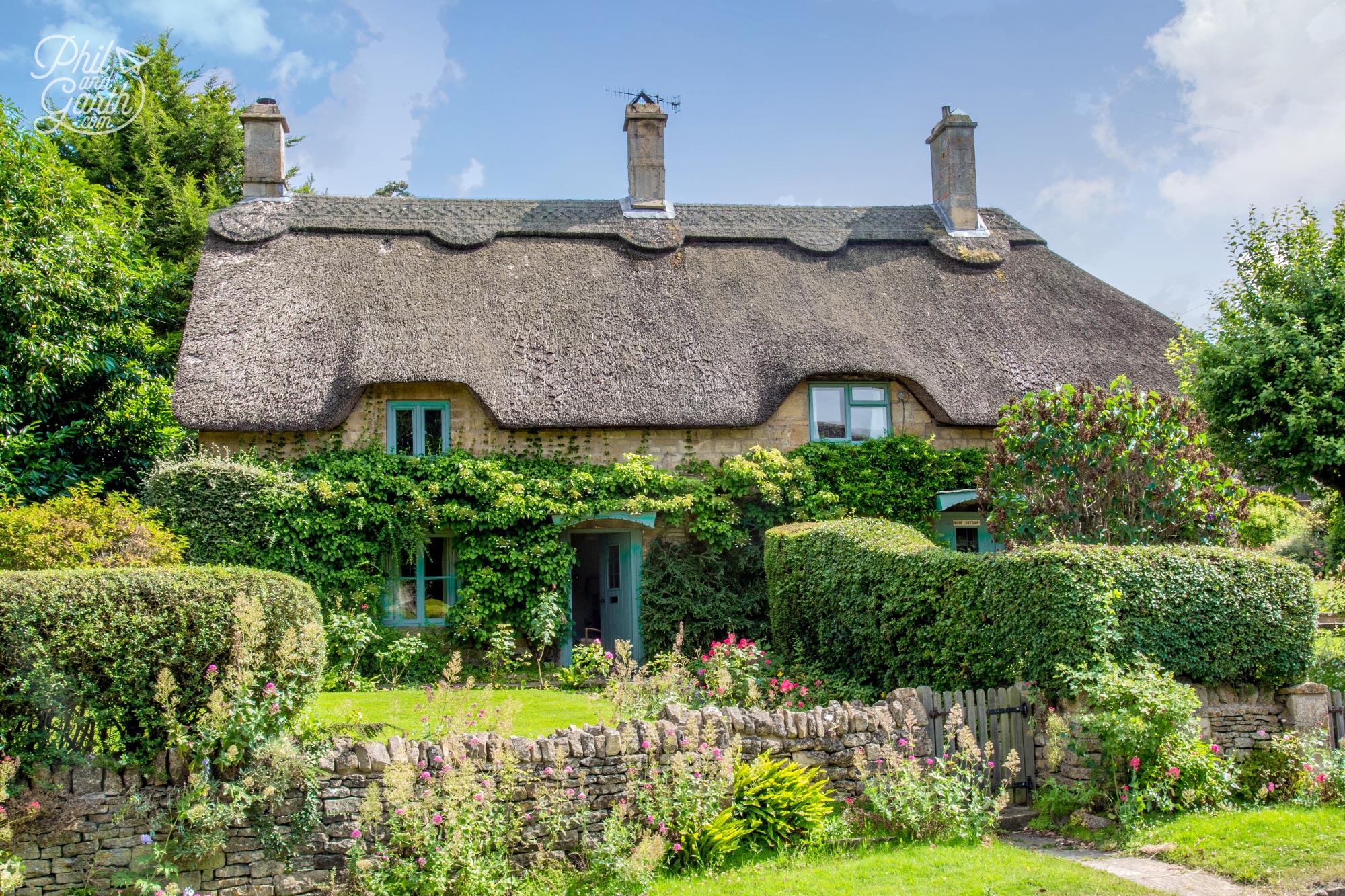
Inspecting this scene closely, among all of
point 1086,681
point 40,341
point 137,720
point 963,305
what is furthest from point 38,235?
point 1086,681

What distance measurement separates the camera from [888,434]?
1384cm

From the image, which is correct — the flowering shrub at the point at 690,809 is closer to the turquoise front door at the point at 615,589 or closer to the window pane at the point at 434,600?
the turquoise front door at the point at 615,589

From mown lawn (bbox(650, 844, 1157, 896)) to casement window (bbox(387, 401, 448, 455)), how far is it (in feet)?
26.7

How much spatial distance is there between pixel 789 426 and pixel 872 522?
11.7ft

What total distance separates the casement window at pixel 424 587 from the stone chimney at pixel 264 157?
6.73 metres

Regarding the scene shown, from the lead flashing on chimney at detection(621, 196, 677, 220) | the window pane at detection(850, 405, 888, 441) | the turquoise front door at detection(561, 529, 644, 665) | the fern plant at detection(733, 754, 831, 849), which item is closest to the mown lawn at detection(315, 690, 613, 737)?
the fern plant at detection(733, 754, 831, 849)

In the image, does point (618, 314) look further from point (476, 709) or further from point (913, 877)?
point (913, 877)

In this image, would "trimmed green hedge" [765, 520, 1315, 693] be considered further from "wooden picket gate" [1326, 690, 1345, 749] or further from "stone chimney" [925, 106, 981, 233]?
"stone chimney" [925, 106, 981, 233]

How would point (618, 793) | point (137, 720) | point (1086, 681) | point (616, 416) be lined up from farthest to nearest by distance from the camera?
point (616, 416) < point (1086, 681) < point (618, 793) < point (137, 720)

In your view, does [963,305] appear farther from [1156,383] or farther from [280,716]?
[280,716]

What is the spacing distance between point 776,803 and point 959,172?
42.9 feet

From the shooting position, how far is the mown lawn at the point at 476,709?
7418mm

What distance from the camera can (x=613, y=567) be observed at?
14.0m

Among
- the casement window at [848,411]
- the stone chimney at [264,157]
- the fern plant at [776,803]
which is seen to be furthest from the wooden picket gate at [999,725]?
the stone chimney at [264,157]
